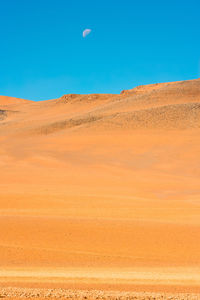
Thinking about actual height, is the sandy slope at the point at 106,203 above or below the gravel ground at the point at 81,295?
above

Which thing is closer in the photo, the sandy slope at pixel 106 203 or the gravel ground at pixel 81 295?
the gravel ground at pixel 81 295

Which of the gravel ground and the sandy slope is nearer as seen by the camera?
the gravel ground

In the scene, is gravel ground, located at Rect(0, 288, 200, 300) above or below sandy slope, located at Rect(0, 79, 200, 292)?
below

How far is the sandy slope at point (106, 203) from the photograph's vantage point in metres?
8.30

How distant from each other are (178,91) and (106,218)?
45.2 meters

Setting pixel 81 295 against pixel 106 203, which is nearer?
pixel 81 295

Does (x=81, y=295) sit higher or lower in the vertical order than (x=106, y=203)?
lower

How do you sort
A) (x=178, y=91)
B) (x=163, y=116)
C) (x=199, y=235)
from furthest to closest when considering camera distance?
1. (x=178, y=91)
2. (x=163, y=116)
3. (x=199, y=235)

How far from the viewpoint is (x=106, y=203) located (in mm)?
16531

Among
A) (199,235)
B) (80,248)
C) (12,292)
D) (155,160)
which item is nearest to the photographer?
(12,292)

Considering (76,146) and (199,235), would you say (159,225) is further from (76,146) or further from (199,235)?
(76,146)

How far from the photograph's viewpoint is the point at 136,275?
7.78 meters

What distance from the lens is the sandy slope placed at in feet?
27.2

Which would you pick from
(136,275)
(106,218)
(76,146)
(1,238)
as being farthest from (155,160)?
(136,275)
